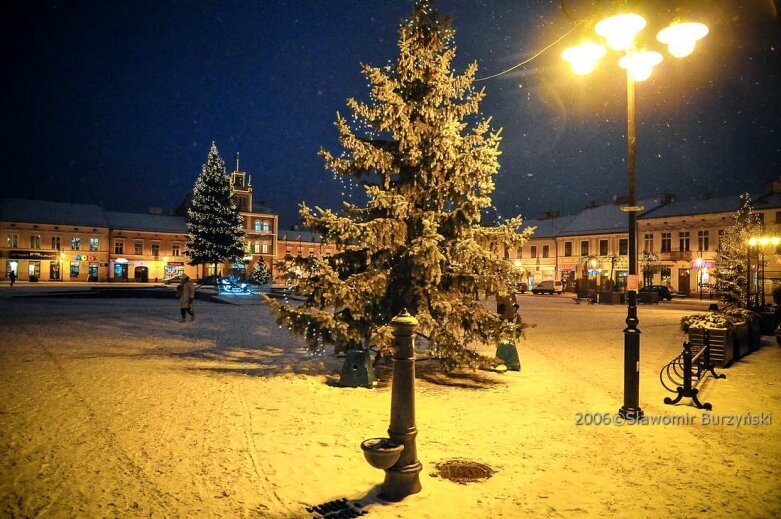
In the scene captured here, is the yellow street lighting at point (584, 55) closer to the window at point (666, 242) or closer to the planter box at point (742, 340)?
the planter box at point (742, 340)

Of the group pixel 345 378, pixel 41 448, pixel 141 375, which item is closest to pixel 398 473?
pixel 41 448

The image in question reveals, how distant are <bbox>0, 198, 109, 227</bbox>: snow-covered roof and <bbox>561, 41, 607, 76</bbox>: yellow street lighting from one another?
78.4 metres

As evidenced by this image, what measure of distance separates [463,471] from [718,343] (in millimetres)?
9124

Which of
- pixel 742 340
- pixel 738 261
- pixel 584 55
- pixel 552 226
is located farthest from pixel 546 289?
pixel 584 55

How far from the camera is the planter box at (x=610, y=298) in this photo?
3831cm

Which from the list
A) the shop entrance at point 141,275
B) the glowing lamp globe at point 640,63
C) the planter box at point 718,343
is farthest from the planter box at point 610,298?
the shop entrance at point 141,275

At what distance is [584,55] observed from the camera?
7.49 metres

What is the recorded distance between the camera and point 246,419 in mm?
7070

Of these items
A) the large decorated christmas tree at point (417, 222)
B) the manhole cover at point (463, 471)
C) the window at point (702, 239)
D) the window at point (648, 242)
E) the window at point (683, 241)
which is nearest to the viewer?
the manhole cover at point (463, 471)

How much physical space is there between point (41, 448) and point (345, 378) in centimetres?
475

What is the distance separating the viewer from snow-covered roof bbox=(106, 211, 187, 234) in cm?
7625

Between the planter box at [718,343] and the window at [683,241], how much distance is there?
4872cm

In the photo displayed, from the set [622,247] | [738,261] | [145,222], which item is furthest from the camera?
[145,222]

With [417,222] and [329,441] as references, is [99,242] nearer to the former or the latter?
[417,222]
